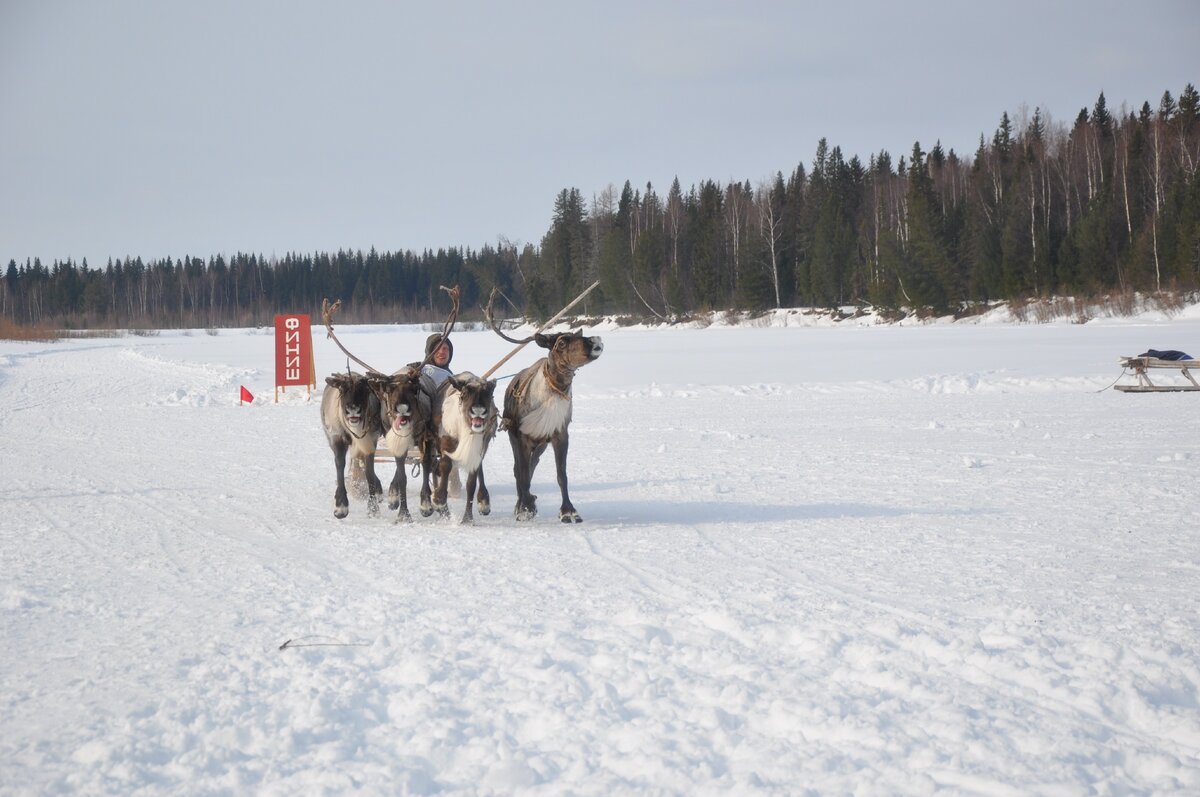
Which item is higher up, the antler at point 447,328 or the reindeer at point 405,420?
the antler at point 447,328

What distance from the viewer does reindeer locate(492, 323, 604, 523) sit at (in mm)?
7453

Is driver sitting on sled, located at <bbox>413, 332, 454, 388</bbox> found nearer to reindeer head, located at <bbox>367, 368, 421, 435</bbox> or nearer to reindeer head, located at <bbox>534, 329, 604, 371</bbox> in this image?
reindeer head, located at <bbox>367, 368, 421, 435</bbox>

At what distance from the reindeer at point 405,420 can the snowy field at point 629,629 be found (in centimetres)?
30

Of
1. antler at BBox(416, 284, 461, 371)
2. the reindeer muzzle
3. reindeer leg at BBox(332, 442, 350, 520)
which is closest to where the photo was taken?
the reindeer muzzle

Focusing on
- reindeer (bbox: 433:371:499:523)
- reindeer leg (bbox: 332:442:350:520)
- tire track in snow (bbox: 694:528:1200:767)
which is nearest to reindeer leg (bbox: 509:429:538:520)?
reindeer (bbox: 433:371:499:523)

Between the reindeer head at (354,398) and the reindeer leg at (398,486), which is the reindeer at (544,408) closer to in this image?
the reindeer leg at (398,486)

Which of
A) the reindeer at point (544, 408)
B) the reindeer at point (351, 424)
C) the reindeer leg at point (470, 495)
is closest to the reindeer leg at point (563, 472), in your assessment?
the reindeer at point (544, 408)

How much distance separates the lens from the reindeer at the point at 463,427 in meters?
7.34

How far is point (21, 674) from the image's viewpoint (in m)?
4.23

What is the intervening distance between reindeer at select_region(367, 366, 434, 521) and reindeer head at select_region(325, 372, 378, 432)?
82mm

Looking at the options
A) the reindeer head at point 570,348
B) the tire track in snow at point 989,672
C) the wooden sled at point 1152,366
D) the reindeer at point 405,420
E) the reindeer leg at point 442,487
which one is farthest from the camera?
the wooden sled at point 1152,366

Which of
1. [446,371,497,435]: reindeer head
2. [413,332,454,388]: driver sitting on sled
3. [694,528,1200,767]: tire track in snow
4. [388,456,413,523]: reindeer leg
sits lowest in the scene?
[694,528,1200,767]: tire track in snow

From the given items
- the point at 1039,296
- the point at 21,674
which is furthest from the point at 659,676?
the point at 1039,296

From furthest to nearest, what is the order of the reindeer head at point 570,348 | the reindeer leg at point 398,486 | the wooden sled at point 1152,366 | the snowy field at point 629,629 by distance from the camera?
the wooden sled at point 1152,366 < the reindeer leg at point 398,486 < the reindeer head at point 570,348 < the snowy field at point 629,629
